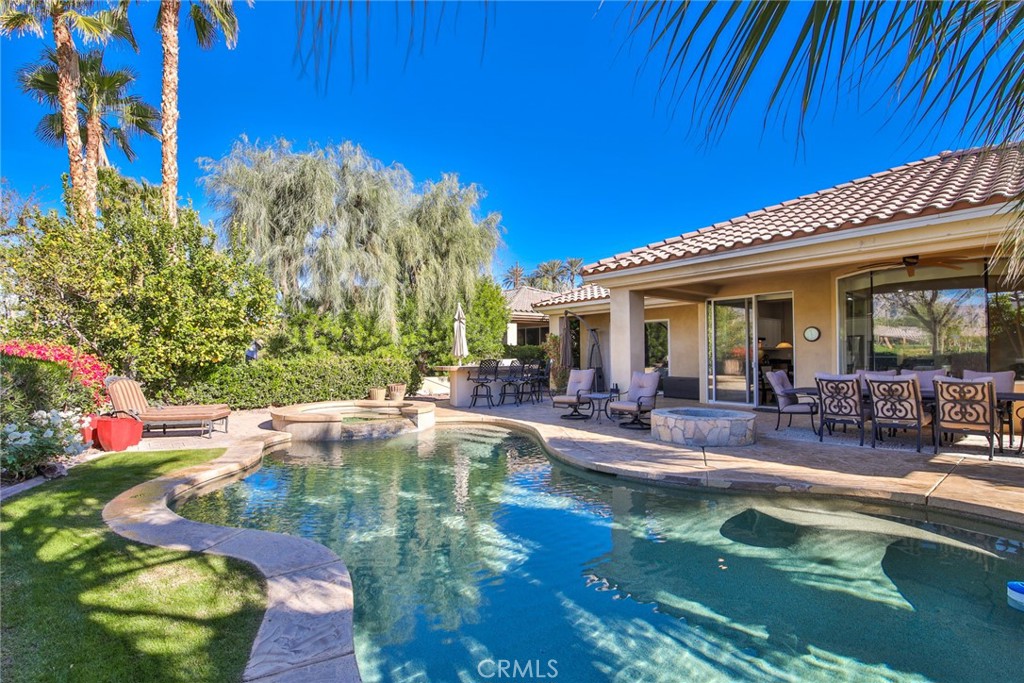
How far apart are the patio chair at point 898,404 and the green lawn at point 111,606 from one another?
8.51 meters

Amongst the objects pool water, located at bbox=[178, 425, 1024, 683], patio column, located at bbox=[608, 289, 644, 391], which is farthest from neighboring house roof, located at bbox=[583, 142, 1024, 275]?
pool water, located at bbox=[178, 425, 1024, 683]

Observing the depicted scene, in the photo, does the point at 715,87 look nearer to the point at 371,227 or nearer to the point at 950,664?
the point at 950,664

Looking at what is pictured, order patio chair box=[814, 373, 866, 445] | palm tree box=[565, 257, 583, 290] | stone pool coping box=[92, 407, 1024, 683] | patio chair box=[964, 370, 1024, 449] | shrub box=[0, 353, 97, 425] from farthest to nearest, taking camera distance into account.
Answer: palm tree box=[565, 257, 583, 290] → patio chair box=[814, 373, 866, 445] → patio chair box=[964, 370, 1024, 449] → shrub box=[0, 353, 97, 425] → stone pool coping box=[92, 407, 1024, 683]

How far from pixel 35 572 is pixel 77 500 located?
2.11m

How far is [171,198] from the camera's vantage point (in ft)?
45.5

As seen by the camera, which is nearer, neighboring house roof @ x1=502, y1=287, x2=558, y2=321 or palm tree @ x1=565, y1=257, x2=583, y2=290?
neighboring house roof @ x1=502, y1=287, x2=558, y2=321

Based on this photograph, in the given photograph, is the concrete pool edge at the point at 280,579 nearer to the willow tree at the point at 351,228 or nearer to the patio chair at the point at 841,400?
the patio chair at the point at 841,400

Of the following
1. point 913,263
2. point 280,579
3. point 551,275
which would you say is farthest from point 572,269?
point 280,579

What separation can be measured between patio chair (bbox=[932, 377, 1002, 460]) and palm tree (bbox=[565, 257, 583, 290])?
4739cm

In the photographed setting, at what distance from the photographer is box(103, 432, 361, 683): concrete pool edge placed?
2.76 metres

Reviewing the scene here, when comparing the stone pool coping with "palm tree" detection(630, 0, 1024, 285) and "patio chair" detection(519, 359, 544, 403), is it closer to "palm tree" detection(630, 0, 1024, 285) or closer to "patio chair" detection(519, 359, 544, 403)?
"palm tree" detection(630, 0, 1024, 285)

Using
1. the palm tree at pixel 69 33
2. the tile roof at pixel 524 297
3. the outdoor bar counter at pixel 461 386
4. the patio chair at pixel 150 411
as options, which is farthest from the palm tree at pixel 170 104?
the tile roof at pixel 524 297

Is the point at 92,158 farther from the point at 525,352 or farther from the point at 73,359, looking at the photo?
the point at 525,352

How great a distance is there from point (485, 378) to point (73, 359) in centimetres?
955
